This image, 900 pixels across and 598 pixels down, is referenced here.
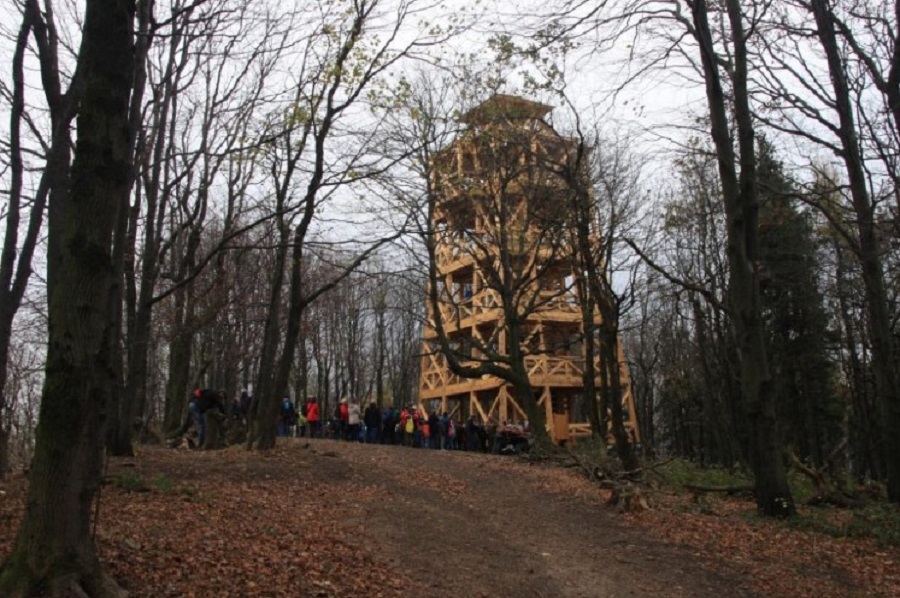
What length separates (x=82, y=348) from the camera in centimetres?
501

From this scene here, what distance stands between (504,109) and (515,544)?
11.7m

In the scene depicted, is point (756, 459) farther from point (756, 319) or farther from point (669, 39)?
point (669, 39)

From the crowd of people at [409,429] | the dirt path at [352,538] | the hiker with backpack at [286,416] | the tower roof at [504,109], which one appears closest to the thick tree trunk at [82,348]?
the dirt path at [352,538]

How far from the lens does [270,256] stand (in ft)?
85.0

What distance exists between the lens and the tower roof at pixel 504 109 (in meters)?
17.2

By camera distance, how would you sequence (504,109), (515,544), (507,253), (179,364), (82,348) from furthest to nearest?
(507,253) → (179,364) → (504,109) → (515,544) → (82,348)

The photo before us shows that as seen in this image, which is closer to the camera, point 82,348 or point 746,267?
point 82,348

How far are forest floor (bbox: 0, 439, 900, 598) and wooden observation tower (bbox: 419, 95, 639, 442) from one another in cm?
566

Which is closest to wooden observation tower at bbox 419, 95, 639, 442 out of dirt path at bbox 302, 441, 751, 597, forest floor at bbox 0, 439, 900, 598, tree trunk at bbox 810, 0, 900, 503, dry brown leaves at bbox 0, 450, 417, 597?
dirt path at bbox 302, 441, 751, 597

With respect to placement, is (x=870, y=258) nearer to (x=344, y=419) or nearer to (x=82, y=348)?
(x=82, y=348)

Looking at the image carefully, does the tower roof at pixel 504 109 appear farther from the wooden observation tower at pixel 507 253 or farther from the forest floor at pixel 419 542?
the forest floor at pixel 419 542

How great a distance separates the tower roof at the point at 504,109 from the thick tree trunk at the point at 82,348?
1198cm

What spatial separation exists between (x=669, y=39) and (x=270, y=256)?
17.4m

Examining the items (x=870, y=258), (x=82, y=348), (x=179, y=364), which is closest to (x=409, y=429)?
(x=179, y=364)
